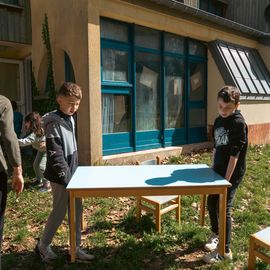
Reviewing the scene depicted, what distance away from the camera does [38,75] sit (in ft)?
30.3

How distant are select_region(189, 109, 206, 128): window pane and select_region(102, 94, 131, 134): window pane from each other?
2612mm

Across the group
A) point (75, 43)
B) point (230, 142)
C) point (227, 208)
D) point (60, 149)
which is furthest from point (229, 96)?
point (75, 43)

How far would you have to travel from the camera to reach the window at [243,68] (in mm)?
10648

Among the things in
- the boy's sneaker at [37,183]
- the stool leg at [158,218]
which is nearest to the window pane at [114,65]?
the boy's sneaker at [37,183]

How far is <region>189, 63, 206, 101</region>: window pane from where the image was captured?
10.6m

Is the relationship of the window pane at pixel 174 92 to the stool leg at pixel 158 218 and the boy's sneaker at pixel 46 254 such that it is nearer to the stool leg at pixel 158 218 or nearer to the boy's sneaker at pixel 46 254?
the stool leg at pixel 158 218

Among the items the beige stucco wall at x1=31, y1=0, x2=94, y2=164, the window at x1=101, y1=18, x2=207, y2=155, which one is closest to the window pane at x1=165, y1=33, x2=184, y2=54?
the window at x1=101, y1=18, x2=207, y2=155

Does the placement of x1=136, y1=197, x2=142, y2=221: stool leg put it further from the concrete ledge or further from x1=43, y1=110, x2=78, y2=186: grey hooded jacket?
the concrete ledge

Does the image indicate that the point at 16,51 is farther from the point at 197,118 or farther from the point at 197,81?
the point at 197,118

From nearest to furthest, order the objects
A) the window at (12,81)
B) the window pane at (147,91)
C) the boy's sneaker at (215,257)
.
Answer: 1. the boy's sneaker at (215,257)
2. the window pane at (147,91)
3. the window at (12,81)

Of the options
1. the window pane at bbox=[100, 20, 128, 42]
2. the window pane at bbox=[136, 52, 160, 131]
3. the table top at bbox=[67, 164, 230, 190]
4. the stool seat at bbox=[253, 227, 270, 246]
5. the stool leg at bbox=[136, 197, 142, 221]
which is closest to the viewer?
the stool seat at bbox=[253, 227, 270, 246]

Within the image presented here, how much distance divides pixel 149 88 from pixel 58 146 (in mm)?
6120

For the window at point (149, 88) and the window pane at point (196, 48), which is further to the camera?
the window pane at point (196, 48)

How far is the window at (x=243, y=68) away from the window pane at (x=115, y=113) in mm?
3624
